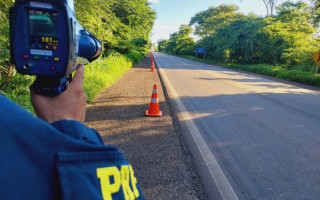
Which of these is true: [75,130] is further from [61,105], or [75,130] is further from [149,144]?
[149,144]

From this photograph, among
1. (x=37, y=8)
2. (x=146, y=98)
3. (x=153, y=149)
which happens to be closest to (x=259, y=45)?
(x=146, y=98)

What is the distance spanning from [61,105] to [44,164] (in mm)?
357

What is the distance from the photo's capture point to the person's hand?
711 mm

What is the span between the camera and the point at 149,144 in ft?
11.7

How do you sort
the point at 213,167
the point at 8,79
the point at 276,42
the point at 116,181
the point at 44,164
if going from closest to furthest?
the point at 44,164, the point at 116,181, the point at 213,167, the point at 8,79, the point at 276,42

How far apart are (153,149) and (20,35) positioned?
2.87 meters

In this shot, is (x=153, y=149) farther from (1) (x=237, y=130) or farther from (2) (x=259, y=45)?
(2) (x=259, y=45)

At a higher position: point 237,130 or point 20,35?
point 20,35

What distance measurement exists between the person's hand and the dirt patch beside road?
1.80 meters

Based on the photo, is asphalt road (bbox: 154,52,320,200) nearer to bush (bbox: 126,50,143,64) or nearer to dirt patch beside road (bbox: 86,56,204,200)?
dirt patch beside road (bbox: 86,56,204,200)

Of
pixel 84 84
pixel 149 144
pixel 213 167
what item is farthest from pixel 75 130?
pixel 84 84

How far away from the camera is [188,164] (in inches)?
119

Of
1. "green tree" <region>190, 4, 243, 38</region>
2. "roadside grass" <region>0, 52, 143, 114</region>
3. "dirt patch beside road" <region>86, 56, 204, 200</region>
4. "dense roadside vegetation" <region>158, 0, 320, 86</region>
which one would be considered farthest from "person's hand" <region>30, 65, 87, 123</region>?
"green tree" <region>190, 4, 243, 38</region>

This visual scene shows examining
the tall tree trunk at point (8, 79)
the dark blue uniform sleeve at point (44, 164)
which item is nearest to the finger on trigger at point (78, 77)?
the dark blue uniform sleeve at point (44, 164)
